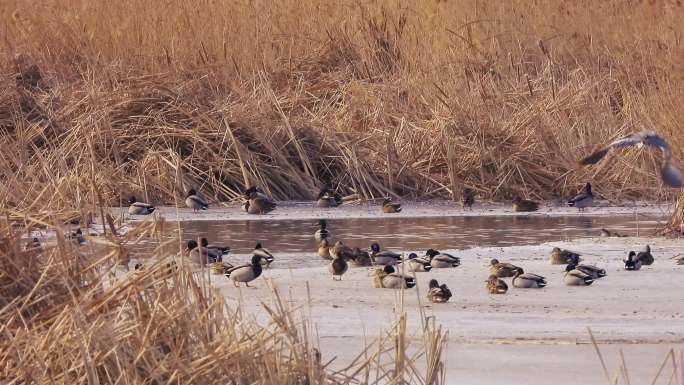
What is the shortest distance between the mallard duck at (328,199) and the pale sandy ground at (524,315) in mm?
3774

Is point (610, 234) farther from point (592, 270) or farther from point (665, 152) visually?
point (665, 152)

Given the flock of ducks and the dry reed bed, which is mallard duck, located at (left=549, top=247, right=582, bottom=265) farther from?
the dry reed bed

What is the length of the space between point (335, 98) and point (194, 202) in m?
3.20

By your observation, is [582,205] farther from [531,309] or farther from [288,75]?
[531,309]

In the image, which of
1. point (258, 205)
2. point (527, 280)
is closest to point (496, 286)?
point (527, 280)

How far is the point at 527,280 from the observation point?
29.7 feet

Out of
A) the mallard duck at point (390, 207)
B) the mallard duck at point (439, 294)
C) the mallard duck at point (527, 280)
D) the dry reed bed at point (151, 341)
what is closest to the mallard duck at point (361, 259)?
the mallard duck at point (527, 280)

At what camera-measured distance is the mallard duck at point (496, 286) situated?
8.76 m

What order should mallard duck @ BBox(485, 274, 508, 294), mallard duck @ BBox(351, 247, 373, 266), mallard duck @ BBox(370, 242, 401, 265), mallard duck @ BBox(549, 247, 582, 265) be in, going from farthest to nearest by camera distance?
mallard duck @ BBox(351, 247, 373, 266)
mallard duck @ BBox(370, 242, 401, 265)
mallard duck @ BBox(549, 247, 582, 265)
mallard duck @ BBox(485, 274, 508, 294)

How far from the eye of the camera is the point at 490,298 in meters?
8.74

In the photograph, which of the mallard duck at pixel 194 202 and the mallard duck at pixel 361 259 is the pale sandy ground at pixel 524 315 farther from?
the mallard duck at pixel 194 202

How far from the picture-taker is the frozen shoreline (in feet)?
45.5

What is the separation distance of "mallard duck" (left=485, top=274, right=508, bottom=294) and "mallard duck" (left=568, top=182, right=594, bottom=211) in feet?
17.4

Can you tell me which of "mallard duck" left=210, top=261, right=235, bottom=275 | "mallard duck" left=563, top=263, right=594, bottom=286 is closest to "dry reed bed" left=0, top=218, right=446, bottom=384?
"mallard duck" left=563, top=263, right=594, bottom=286
